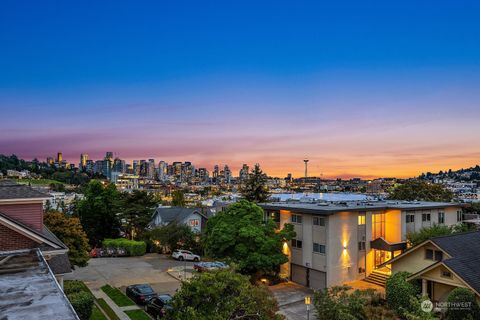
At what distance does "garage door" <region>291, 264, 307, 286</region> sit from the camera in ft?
108

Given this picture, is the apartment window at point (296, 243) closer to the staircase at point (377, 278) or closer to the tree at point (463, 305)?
the staircase at point (377, 278)

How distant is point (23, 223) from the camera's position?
671 inches

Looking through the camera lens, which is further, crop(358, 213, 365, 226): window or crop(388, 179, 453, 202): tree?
crop(388, 179, 453, 202): tree

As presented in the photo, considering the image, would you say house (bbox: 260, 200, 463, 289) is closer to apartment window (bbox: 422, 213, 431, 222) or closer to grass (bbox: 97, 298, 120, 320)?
apartment window (bbox: 422, 213, 431, 222)

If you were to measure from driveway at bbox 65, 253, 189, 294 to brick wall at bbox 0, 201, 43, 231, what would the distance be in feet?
50.2

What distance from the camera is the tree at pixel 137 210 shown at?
56281 mm

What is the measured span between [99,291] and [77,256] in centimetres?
332

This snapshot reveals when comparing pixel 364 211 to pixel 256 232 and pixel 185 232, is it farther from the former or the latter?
pixel 185 232

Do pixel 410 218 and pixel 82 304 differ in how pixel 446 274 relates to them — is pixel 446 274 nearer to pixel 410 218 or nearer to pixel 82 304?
pixel 410 218

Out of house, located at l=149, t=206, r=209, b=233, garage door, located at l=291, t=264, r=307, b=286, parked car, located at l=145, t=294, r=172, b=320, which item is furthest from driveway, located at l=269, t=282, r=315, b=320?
house, located at l=149, t=206, r=209, b=233

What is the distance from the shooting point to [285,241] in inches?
1339

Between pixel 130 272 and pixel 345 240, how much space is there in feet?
66.6

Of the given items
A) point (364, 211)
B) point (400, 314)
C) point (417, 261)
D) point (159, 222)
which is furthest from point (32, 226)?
point (159, 222)

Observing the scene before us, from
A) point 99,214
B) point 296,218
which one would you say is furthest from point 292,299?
point 99,214
